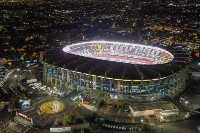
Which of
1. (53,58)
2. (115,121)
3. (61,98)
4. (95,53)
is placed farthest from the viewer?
(95,53)

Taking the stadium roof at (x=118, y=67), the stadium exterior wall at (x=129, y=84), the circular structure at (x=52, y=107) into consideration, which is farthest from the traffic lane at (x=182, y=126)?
the circular structure at (x=52, y=107)

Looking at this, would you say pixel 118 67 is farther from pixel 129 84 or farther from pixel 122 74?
pixel 129 84

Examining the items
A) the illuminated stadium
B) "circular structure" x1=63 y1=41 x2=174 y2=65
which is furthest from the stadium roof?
"circular structure" x1=63 y1=41 x2=174 y2=65

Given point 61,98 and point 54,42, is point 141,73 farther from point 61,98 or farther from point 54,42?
point 54,42

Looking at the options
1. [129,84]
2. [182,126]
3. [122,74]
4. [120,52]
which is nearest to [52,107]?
[122,74]

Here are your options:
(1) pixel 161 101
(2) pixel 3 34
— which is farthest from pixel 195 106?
(2) pixel 3 34

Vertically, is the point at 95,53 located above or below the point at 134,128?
above
